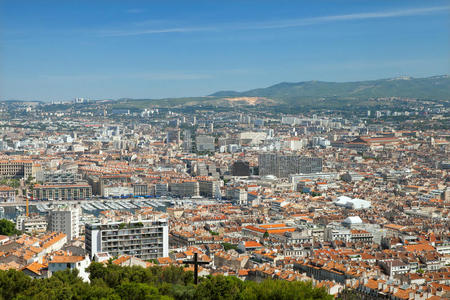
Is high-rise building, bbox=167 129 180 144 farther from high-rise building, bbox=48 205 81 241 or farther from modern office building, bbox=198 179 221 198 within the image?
high-rise building, bbox=48 205 81 241

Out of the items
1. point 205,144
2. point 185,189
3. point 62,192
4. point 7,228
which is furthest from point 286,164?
point 7,228

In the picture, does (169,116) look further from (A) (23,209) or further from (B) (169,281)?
(B) (169,281)

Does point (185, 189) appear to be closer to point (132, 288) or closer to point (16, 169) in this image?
point (16, 169)

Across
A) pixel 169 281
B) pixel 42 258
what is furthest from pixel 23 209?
pixel 169 281

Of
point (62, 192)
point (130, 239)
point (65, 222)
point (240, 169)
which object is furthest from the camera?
point (240, 169)

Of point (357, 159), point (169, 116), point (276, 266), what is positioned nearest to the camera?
point (276, 266)

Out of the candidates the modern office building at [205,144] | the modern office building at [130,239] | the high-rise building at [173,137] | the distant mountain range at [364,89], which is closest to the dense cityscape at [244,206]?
the modern office building at [130,239]

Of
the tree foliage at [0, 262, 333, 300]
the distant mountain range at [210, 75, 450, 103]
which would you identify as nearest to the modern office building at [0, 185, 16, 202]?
the tree foliage at [0, 262, 333, 300]
